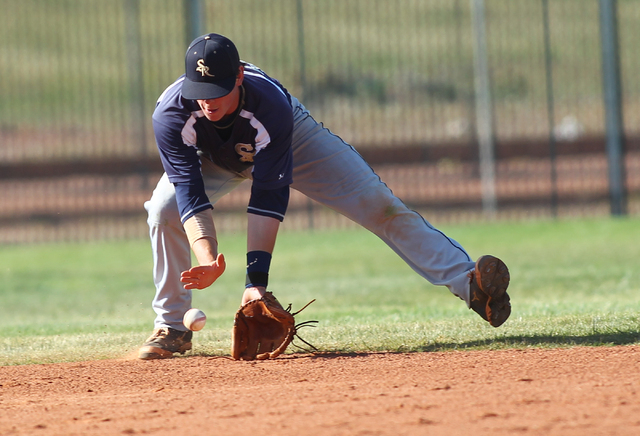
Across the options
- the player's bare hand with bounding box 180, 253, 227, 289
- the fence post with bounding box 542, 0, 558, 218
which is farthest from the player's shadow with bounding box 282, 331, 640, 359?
the fence post with bounding box 542, 0, 558, 218

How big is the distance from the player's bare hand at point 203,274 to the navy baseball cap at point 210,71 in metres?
0.90

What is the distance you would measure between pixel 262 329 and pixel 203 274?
2.41 ft

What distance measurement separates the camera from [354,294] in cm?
950

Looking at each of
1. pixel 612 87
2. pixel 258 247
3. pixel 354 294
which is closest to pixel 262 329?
pixel 258 247

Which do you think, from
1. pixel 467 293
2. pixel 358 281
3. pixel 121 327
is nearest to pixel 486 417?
pixel 467 293

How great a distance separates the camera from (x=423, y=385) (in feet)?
13.3

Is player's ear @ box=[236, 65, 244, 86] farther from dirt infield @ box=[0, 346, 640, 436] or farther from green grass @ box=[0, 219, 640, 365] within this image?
green grass @ box=[0, 219, 640, 365]

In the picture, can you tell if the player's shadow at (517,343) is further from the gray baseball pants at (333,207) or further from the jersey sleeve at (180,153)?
the jersey sleeve at (180,153)

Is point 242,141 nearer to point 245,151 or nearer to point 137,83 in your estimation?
point 245,151

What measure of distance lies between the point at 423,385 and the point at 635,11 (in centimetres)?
2852

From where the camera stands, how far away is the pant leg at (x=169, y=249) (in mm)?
5309

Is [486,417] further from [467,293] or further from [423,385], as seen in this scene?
[467,293]

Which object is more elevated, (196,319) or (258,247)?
(258,247)

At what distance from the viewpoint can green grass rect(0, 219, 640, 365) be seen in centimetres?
552
